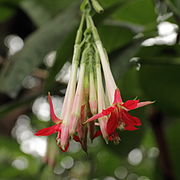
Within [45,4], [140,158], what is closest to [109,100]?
[45,4]

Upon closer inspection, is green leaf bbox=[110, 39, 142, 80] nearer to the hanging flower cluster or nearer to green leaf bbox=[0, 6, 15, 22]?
the hanging flower cluster

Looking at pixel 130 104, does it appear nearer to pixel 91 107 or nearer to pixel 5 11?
pixel 91 107

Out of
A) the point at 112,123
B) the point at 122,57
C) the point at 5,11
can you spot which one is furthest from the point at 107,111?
the point at 5,11

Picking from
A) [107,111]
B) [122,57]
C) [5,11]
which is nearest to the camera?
[107,111]

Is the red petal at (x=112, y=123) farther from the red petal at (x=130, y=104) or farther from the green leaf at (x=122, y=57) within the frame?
the green leaf at (x=122, y=57)

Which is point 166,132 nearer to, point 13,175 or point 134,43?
point 134,43

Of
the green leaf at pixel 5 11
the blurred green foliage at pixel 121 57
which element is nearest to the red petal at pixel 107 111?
the blurred green foliage at pixel 121 57
